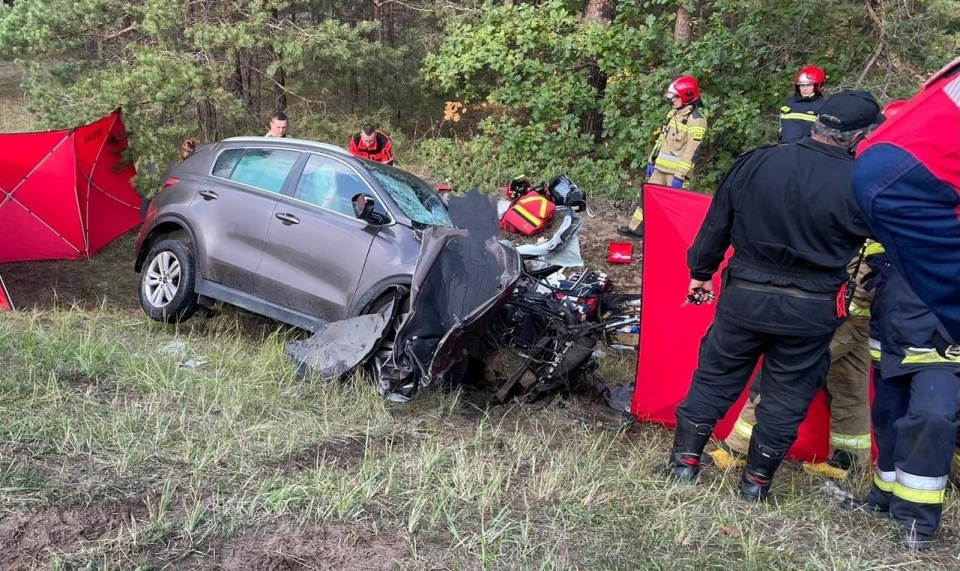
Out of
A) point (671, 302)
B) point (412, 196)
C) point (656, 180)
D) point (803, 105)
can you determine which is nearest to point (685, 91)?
point (656, 180)

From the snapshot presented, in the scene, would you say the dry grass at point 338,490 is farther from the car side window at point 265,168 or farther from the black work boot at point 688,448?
the car side window at point 265,168

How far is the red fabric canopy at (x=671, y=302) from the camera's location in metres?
4.41

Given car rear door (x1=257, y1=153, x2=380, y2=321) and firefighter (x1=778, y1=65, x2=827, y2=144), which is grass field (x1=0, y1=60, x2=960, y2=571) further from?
firefighter (x1=778, y1=65, x2=827, y2=144)

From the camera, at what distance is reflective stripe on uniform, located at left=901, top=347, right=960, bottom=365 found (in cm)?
323

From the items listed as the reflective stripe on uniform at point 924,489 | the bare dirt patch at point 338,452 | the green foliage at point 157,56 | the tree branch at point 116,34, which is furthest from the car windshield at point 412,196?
the tree branch at point 116,34

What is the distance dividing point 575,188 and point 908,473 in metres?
7.06

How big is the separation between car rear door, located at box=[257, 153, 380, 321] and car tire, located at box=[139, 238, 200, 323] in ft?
2.35

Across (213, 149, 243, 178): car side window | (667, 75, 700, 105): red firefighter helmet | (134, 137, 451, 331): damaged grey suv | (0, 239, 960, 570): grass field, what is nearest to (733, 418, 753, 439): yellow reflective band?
(0, 239, 960, 570): grass field

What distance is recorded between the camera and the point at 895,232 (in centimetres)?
156

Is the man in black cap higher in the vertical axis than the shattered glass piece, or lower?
higher

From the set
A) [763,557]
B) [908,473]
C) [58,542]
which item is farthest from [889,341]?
[58,542]

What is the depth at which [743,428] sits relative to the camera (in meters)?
3.93

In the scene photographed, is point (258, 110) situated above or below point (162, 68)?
below

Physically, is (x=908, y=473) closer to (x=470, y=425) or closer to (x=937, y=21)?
(x=470, y=425)
